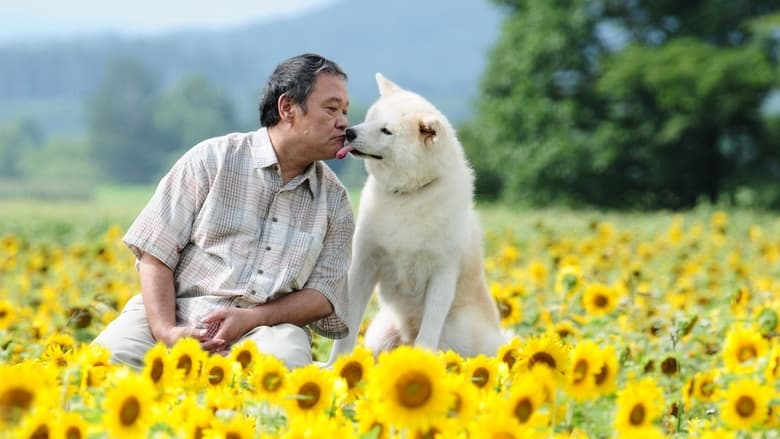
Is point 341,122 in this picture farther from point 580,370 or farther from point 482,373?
point 580,370

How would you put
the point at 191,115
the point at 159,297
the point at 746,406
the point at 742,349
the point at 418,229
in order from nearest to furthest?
the point at 746,406 < the point at 742,349 < the point at 159,297 < the point at 418,229 < the point at 191,115

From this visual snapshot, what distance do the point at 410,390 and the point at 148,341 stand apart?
6.74 feet

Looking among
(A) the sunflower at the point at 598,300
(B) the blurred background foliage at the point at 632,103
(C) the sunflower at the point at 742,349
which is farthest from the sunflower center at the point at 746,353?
(B) the blurred background foliage at the point at 632,103

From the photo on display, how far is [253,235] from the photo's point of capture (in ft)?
13.4

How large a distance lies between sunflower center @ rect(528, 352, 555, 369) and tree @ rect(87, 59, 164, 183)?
381ft

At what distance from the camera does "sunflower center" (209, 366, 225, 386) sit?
2725 millimetres

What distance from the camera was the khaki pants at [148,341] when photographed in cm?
384

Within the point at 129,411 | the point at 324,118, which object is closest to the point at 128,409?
the point at 129,411

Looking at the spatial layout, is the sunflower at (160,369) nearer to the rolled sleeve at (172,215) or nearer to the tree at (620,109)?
the rolled sleeve at (172,215)

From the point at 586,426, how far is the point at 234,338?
4.98ft

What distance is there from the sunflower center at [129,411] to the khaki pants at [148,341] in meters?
1.60

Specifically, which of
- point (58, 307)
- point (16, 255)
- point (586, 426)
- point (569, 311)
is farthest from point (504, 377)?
point (16, 255)

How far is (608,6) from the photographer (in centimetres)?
3525

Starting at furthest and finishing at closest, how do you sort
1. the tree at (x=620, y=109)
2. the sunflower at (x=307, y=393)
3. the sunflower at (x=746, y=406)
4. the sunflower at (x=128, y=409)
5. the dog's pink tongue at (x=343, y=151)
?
the tree at (x=620, y=109) < the dog's pink tongue at (x=343, y=151) < the sunflower at (x=746, y=406) < the sunflower at (x=307, y=393) < the sunflower at (x=128, y=409)
